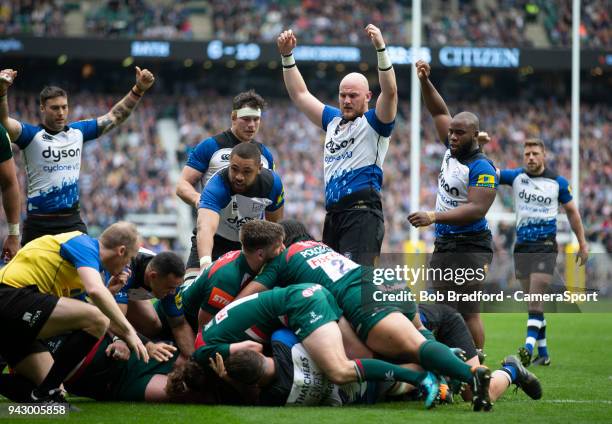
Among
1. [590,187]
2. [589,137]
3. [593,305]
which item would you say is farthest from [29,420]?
[589,137]

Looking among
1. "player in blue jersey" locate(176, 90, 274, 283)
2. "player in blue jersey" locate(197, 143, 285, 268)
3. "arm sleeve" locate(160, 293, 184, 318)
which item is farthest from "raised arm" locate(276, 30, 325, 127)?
"arm sleeve" locate(160, 293, 184, 318)

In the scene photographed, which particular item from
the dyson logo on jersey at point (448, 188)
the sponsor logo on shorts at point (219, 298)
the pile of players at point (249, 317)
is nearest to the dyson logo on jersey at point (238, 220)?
the pile of players at point (249, 317)

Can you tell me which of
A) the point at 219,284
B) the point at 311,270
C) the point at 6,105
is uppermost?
the point at 6,105

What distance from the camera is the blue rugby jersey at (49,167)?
9.81m

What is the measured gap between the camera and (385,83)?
8.77 meters

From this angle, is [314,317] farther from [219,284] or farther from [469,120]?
[469,120]

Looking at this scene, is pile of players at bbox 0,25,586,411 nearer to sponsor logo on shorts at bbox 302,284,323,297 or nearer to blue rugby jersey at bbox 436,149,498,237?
sponsor logo on shorts at bbox 302,284,323,297

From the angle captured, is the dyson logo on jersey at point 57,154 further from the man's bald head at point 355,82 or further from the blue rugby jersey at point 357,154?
the man's bald head at point 355,82

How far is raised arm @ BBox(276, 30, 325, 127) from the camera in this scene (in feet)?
31.4

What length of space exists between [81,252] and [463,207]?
3.87 m

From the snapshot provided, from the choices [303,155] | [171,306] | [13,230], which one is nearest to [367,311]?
[171,306]

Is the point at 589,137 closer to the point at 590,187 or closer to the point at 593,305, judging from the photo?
the point at 590,187

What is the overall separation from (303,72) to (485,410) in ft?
105

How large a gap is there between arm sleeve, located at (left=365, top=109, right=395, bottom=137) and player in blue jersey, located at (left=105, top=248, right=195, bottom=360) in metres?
2.38
